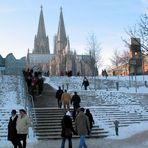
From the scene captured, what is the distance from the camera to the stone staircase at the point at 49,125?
20953mm

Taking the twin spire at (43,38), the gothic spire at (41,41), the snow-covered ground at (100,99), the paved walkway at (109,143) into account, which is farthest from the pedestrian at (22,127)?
the gothic spire at (41,41)

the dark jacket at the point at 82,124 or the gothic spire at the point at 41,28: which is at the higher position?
the gothic spire at the point at 41,28

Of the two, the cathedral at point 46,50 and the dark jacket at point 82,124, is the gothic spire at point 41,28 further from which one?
the dark jacket at point 82,124

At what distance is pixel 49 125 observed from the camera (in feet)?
74.4

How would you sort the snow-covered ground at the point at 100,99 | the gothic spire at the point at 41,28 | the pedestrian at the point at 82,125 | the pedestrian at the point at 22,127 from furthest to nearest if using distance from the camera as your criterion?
1. the gothic spire at the point at 41,28
2. the snow-covered ground at the point at 100,99
3. the pedestrian at the point at 82,125
4. the pedestrian at the point at 22,127

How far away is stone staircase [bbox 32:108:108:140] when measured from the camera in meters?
21.0

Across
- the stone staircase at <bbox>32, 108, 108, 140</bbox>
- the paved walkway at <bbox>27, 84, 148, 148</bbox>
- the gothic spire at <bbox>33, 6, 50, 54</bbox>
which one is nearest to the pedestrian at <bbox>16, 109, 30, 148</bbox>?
the paved walkway at <bbox>27, 84, 148, 148</bbox>

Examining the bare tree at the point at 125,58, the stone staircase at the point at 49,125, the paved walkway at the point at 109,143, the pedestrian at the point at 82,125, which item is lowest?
the paved walkway at the point at 109,143

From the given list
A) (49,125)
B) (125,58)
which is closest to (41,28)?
(125,58)

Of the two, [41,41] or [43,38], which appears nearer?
[41,41]

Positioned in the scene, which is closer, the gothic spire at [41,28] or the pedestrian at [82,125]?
the pedestrian at [82,125]

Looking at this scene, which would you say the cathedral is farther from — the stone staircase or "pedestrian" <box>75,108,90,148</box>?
"pedestrian" <box>75,108,90,148</box>

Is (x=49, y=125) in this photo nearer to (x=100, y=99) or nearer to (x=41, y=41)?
(x=100, y=99)

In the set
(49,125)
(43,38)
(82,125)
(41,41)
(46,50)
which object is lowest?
(49,125)
